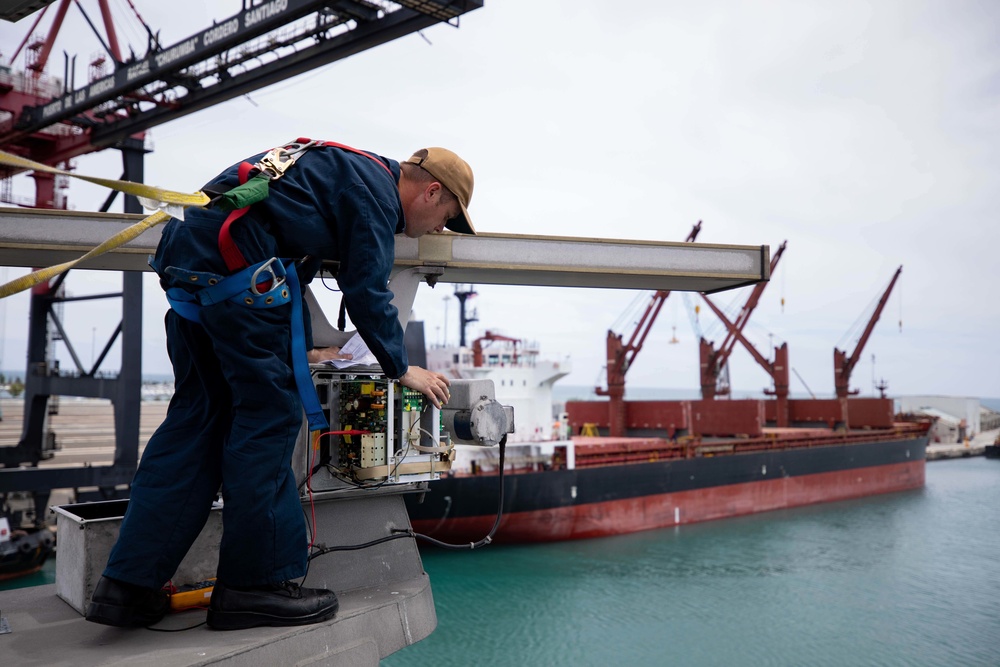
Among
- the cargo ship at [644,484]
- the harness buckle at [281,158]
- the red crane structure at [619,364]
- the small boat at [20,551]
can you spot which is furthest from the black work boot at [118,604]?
the red crane structure at [619,364]

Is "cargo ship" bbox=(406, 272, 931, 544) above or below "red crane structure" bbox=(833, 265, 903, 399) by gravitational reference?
below

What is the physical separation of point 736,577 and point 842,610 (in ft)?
6.23

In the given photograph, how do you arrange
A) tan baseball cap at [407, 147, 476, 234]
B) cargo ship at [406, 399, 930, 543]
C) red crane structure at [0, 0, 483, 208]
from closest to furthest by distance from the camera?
1. tan baseball cap at [407, 147, 476, 234]
2. red crane structure at [0, 0, 483, 208]
3. cargo ship at [406, 399, 930, 543]

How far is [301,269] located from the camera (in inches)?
67.4

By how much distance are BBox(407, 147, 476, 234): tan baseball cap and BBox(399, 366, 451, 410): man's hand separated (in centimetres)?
43

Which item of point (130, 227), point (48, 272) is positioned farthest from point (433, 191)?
point (48, 272)

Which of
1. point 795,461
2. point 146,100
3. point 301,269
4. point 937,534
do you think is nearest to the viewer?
point 301,269

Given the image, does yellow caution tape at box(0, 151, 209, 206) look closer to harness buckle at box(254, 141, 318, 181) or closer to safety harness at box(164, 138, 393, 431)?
safety harness at box(164, 138, 393, 431)

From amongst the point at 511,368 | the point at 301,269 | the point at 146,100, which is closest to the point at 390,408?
the point at 301,269

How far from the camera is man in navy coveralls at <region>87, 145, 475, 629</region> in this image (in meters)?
1.53

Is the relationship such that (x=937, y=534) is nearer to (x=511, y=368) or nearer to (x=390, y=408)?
(x=511, y=368)

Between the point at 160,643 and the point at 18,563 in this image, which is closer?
the point at 160,643

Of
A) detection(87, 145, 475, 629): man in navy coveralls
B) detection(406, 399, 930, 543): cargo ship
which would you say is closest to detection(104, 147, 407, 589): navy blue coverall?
detection(87, 145, 475, 629): man in navy coveralls

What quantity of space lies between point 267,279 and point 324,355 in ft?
1.62
